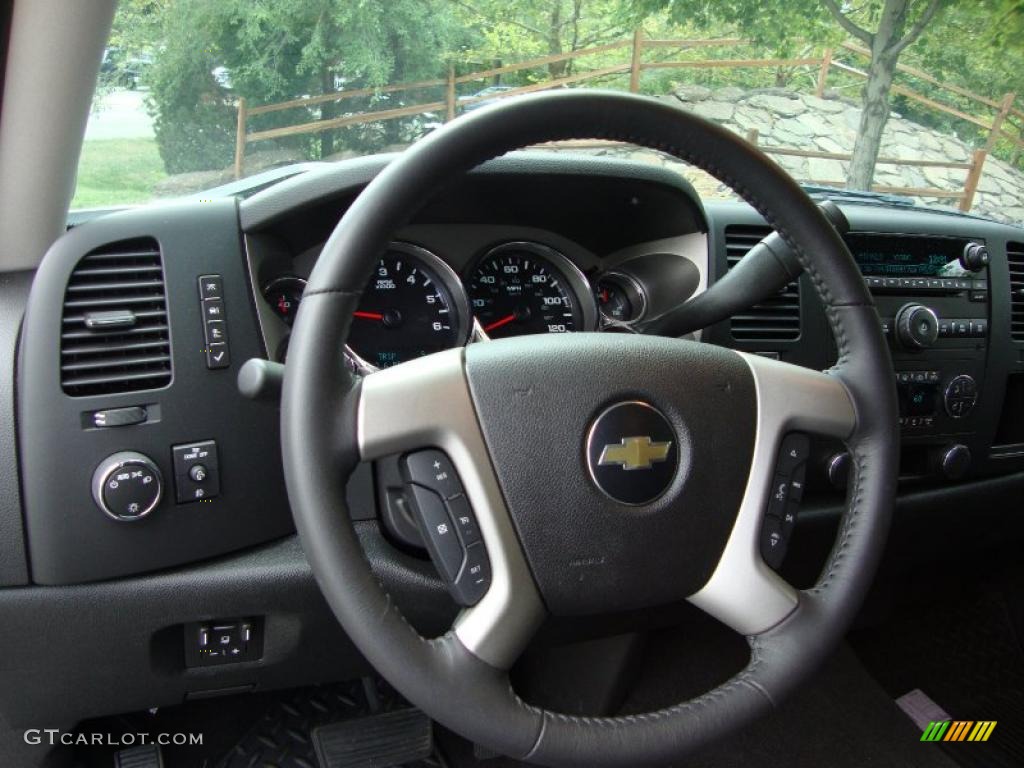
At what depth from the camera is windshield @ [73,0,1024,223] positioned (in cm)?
150

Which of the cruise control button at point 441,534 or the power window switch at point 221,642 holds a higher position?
the cruise control button at point 441,534

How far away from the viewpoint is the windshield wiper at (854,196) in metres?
2.15

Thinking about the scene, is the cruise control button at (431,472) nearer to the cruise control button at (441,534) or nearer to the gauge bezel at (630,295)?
the cruise control button at (441,534)

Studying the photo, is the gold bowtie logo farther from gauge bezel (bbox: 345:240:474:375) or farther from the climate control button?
the climate control button

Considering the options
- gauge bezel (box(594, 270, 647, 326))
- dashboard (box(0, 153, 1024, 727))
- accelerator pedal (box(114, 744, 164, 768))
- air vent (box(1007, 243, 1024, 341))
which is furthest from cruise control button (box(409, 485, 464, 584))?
air vent (box(1007, 243, 1024, 341))

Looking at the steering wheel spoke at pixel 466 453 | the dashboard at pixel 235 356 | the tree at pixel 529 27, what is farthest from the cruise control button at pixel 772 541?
the tree at pixel 529 27

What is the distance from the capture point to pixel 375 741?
6.25 ft

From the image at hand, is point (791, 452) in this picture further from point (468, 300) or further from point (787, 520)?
point (468, 300)

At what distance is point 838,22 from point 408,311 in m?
1.13

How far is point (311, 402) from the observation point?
0.99 meters

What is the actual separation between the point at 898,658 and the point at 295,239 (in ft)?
6.50

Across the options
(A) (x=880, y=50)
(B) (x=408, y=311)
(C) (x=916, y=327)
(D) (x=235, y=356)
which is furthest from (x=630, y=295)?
(D) (x=235, y=356)

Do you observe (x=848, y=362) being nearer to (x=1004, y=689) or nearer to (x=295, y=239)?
(x=295, y=239)

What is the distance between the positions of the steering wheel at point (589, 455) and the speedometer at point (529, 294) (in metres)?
0.70
